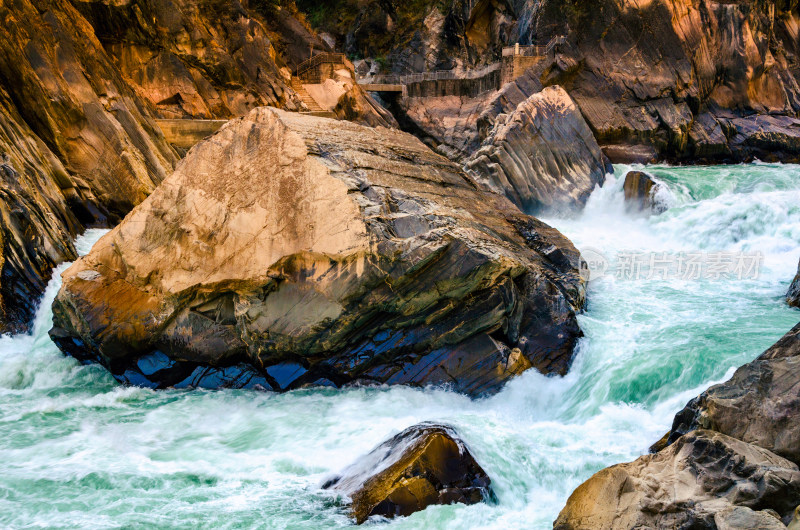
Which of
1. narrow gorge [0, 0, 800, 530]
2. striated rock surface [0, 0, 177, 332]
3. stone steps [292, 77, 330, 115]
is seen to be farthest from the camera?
stone steps [292, 77, 330, 115]

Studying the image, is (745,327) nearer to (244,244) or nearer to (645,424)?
(645,424)

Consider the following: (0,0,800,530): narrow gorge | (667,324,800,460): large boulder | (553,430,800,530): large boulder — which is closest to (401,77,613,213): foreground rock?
(0,0,800,530): narrow gorge

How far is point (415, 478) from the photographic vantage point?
16.9 ft

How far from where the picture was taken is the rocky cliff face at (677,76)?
81.8 feet

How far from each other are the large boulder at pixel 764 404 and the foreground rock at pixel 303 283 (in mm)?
2675

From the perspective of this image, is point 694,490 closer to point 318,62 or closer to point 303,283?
point 303,283

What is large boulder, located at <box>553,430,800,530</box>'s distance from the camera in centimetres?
385

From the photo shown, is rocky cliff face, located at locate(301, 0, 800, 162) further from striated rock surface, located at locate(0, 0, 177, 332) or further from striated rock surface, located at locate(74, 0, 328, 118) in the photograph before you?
striated rock surface, located at locate(0, 0, 177, 332)

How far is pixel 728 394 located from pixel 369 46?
35.1 m

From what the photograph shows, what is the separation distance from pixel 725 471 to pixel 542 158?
12359mm

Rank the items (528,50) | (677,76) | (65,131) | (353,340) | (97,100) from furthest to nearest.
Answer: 1. (528,50)
2. (677,76)
3. (97,100)
4. (65,131)
5. (353,340)

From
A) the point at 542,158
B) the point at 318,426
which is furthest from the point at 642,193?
the point at 318,426

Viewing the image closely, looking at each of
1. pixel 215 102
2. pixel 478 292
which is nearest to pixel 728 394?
pixel 478 292

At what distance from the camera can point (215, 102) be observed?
22438mm
